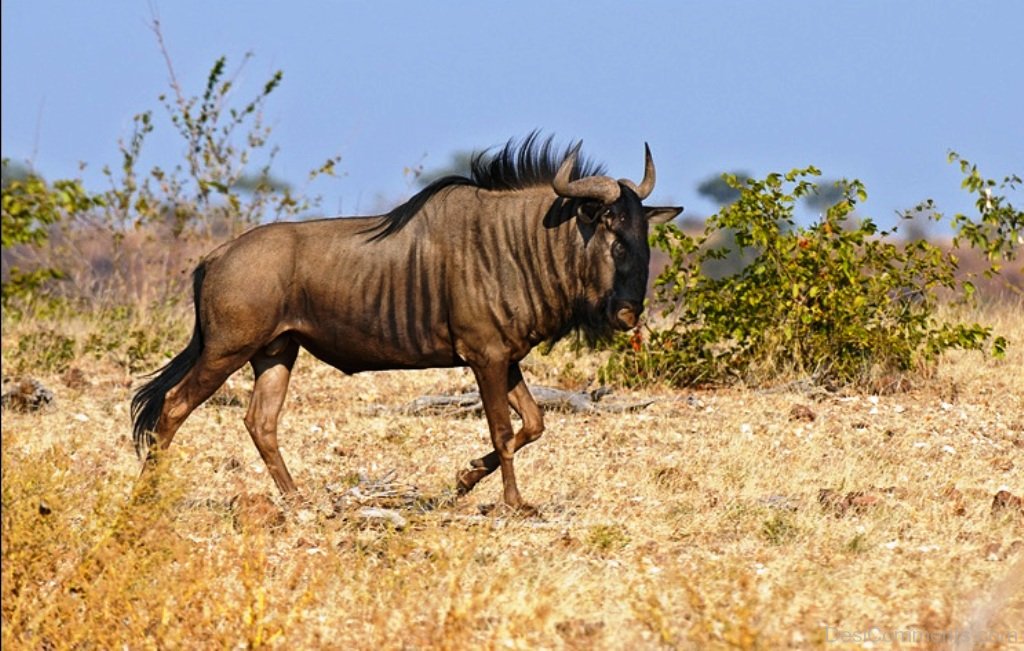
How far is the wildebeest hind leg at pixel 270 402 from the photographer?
804 cm

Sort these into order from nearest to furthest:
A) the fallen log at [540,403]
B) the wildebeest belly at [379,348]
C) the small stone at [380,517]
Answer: the small stone at [380,517]
the wildebeest belly at [379,348]
the fallen log at [540,403]

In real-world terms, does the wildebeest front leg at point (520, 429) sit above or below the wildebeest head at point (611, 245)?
below

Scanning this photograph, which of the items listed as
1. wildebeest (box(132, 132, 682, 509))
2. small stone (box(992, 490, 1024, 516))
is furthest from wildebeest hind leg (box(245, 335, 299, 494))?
small stone (box(992, 490, 1024, 516))

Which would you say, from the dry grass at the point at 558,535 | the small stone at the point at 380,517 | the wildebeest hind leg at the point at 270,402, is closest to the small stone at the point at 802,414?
the dry grass at the point at 558,535

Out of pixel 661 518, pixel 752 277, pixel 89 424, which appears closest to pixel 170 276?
pixel 89 424

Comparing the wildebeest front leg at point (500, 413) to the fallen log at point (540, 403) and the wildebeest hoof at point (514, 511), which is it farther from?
the fallen log at point (540, 403)

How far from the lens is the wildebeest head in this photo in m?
7.51

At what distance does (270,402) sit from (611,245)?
1952 mm

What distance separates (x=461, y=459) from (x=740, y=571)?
133 inches

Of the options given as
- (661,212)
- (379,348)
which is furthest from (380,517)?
(661,212)

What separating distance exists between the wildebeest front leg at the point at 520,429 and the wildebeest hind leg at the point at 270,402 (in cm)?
87

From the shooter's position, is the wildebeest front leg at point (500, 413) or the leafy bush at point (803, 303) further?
the leafy bush at point (803, 303)

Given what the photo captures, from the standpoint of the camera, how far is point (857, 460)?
904cm

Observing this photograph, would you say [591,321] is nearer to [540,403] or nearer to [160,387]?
[160,387]
